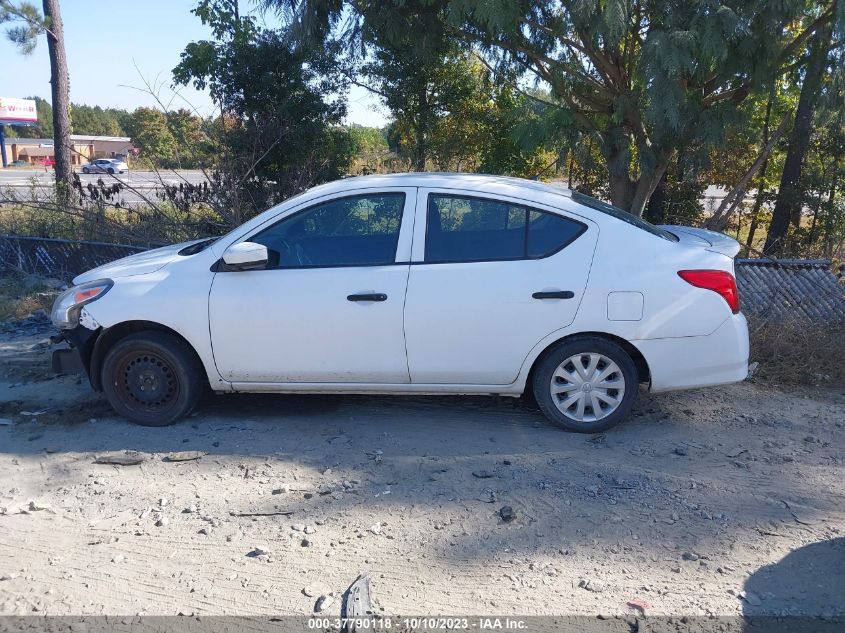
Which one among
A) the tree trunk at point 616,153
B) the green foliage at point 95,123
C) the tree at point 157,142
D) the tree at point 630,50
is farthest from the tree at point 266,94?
the green foliage at point 95,123

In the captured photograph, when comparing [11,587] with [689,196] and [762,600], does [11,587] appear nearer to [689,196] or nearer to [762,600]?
[762,600]

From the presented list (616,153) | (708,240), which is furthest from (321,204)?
(616,153)

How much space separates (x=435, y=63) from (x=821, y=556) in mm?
9328

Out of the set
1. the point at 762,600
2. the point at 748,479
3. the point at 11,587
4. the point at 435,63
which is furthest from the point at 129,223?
the point at 762,600

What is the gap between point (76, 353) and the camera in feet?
18.7

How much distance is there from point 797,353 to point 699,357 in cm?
232

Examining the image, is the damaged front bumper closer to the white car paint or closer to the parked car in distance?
the white car paint

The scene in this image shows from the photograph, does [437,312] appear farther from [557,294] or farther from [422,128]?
[422,128]

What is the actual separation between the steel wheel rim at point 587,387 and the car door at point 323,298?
1.10 m

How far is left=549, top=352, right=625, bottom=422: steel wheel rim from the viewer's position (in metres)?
5.36

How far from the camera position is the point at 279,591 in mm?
3646

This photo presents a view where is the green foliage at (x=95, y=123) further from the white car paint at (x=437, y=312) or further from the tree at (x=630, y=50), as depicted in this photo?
the white car paint at (x=437, y=312)

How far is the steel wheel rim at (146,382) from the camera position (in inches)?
219

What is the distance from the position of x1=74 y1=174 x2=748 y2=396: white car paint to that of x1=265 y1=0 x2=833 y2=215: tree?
99.8 inches
